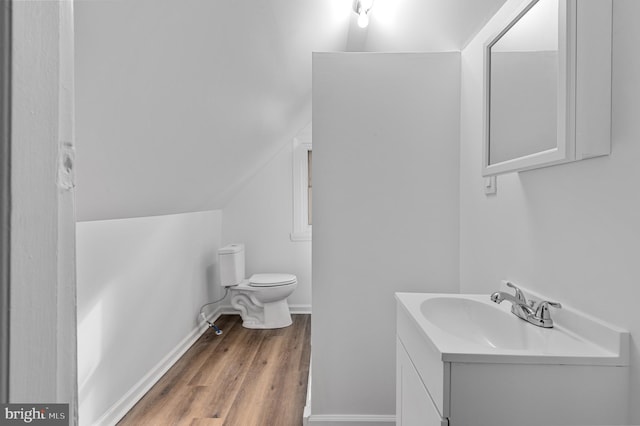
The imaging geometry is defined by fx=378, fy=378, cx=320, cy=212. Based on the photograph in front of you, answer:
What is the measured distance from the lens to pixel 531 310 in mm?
1129

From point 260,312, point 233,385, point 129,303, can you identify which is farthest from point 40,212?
point 260,312

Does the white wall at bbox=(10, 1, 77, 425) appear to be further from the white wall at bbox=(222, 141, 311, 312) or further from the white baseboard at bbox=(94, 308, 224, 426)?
the white wall at bbox=(222, 141, 311, 312)

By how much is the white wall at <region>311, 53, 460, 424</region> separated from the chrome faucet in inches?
28.4

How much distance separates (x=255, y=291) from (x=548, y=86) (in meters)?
2.84

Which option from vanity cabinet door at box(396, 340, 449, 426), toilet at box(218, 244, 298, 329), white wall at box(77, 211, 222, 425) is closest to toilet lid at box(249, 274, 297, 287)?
toilet at box(218, 244, 298, 329)

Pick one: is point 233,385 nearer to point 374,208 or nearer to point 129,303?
point 129,303

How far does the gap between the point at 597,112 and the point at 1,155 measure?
1131 millimetres

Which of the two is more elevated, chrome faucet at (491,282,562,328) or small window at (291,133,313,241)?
small window at (291,133,313,241)

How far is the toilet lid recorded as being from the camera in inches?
132

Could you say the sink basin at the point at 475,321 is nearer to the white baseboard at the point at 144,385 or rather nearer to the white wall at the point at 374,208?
the white wall at the point at 374,208

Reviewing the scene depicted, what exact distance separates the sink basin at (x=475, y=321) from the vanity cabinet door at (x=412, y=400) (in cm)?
18

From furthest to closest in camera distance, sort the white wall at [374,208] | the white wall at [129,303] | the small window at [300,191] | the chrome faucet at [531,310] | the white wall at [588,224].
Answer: the small window at [300,191] < the white wall at [374,208] < the white wall at [129,303] < the chrome faucet at [531,310] < the white wall at [588,224]

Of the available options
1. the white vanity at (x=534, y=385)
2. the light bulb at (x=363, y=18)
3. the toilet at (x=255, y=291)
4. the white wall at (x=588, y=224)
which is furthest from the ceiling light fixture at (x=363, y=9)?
the toilet at (x=255, y=291)

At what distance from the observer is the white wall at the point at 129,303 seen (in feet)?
5.70
